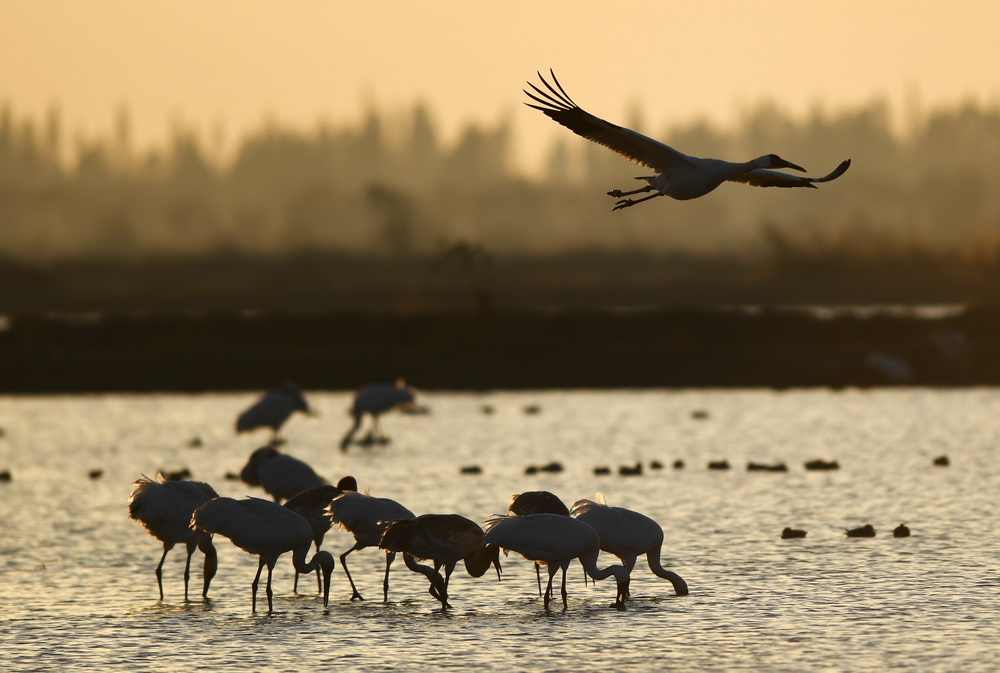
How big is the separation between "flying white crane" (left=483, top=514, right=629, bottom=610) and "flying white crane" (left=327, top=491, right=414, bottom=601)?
1.06 meters

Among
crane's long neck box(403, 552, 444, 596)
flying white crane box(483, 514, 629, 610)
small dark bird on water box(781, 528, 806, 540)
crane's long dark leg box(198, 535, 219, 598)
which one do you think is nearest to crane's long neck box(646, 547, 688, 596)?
flying white crane box(483, 514, 629, 610)

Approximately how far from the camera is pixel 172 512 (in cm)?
1335

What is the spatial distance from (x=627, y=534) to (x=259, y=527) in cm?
320

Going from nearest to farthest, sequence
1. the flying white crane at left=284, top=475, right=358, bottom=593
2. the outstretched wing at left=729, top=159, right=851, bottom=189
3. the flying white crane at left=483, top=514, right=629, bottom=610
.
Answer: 1. the outstretched wing at left=729, top=159, right=851, bottom=189
2. the flying white crane at left=483, top=514, right=629, bottom=610
3. the flying white crane at left=284, top=475, right=358, bottom=593

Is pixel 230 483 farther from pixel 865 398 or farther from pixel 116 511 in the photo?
pixel 865 398

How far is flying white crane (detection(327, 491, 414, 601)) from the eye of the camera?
13180 mm

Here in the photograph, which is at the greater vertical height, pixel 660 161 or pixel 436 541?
pixel 660 161

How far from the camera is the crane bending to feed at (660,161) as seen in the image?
11375 millimetres

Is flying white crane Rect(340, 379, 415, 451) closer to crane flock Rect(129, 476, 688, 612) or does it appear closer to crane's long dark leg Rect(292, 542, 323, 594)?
crane's long dark leg Rect(292, 542, 323, 594)

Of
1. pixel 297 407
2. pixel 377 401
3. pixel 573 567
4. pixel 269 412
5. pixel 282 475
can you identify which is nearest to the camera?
pixel 573 567

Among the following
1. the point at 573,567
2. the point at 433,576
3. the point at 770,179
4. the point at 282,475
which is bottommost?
the point at 573,567

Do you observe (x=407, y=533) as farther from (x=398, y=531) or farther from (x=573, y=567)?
(x=573, y=567)

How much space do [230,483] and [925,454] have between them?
10.9 meters

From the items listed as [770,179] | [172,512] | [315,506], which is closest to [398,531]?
[315,506]
